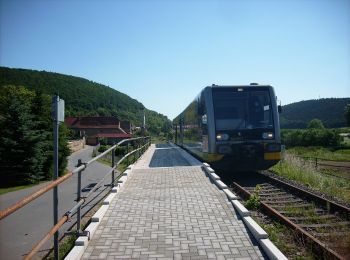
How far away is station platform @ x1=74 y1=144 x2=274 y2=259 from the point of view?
454cm

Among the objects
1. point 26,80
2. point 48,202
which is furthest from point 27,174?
point 26,80

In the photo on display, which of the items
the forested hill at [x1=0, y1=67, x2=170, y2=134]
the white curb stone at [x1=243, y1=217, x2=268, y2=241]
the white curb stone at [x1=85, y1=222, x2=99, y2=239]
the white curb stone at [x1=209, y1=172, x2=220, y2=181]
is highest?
the forested hill at [x1=0, y1=67, x2=170, y2=134]

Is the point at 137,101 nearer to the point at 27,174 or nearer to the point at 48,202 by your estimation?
the point at 27,174

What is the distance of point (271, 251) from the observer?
438 centimetres

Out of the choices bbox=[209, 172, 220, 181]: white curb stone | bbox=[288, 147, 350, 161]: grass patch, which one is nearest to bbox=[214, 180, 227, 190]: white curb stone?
bbox=[209, 172, 220, 181]: white curb stone

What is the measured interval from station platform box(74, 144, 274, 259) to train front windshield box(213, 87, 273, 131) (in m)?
3.61

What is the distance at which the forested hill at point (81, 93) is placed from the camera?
119 meters

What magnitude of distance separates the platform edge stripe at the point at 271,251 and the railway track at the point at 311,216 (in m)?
0.91

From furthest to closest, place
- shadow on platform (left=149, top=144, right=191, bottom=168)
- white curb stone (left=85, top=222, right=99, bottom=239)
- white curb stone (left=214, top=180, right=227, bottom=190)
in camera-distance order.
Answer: shadow on platform (left=149, top=144, right=191, bottom=168) < white curb stone (left=214, top=180, right=227, bottom=190) < white curb stone (left=85, top=222, right=99, bottom=239)

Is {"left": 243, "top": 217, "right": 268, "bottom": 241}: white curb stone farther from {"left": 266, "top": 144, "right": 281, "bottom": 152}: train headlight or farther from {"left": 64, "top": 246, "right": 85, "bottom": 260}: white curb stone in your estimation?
{"left": 266, "top": 144, "right": 281, "bottom": 152}: train headlight

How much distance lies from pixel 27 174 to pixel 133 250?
2009 cm

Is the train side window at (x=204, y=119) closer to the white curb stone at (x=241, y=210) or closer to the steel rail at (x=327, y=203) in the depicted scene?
the steel rail at (x=327, y=203)

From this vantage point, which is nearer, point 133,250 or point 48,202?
point 133,250

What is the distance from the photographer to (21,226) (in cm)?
859
